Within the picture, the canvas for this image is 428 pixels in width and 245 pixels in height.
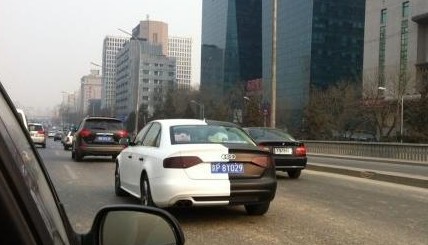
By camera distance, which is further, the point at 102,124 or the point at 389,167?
Answer: the point at 389,167

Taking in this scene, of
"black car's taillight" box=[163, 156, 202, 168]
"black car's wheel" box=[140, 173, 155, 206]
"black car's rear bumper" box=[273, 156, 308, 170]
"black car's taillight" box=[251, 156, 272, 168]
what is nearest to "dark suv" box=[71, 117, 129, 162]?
"black car's rear bumper" box=[273, 156, 308, 170]

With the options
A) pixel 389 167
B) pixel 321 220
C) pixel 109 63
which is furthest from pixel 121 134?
pixel 109 63

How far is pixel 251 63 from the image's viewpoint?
124 metres

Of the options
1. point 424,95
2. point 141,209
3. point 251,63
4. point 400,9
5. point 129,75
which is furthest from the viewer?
point 251,63

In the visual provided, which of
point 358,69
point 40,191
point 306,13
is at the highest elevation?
point 306,13

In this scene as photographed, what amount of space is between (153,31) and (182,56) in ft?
89.7

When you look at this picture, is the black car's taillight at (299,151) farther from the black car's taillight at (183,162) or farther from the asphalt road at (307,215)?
the black car's taillight at (183,162)

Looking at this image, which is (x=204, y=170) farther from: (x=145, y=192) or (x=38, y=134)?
(x=38, y=134)

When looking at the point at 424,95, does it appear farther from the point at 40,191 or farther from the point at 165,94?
the point at 165,94

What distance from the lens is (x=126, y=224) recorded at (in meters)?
2.12

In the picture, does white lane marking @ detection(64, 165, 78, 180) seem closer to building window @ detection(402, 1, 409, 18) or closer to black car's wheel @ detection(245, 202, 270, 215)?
black car's wheel @ detection(245, 202, 270, 215)

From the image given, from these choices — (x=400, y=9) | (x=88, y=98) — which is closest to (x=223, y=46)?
(x=88, y=98)

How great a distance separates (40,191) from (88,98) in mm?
138182

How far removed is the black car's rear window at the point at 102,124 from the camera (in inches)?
866
